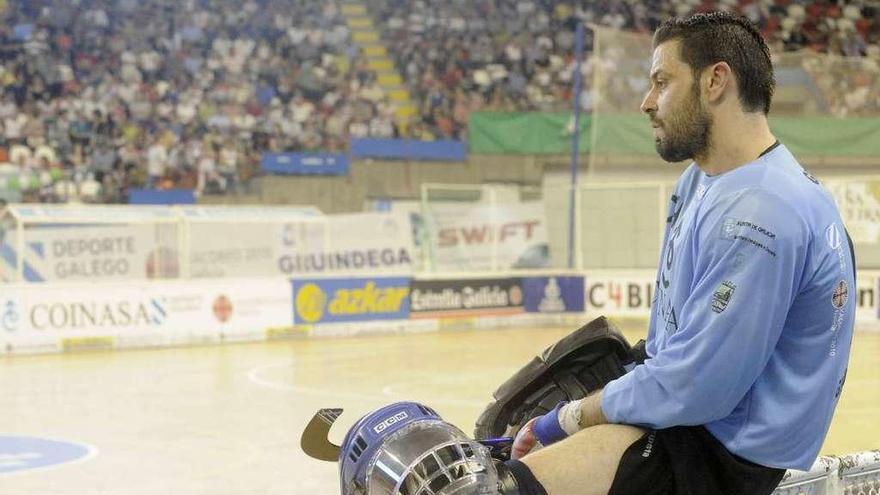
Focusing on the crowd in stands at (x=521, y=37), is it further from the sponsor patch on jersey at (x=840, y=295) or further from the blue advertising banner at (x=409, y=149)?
the sponsor patch on jersey at (x=840, y=295)

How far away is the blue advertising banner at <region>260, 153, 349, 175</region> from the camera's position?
73.1 ft

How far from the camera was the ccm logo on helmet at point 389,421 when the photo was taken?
2.93 m

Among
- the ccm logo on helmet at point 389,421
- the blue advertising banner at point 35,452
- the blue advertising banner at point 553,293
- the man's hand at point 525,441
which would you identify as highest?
the ccm logo on helmet at point 389,421

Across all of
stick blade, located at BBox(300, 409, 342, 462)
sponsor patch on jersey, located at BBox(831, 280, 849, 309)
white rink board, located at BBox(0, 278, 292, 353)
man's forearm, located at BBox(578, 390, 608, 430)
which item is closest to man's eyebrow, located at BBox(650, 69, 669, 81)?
sponsor patch on jersey, located at BBox(831, 280, 849, 309)

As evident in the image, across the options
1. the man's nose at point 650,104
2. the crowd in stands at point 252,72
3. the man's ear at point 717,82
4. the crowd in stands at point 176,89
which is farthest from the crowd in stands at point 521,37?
the man's ear at point 717,82

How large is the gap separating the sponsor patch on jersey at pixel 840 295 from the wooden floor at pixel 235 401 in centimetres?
432

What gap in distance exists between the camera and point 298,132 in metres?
23.4

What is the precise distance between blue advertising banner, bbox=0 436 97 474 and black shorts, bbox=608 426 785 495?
552cm

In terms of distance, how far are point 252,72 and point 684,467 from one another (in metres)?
22.5

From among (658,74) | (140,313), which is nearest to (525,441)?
(658,74)

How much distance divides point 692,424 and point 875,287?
1586 centimetres

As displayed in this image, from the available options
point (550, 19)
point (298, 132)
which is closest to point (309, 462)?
point (298, 132)

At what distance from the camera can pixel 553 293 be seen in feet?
62.1

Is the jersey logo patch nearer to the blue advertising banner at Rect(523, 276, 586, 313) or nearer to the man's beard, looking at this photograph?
the man's beard
